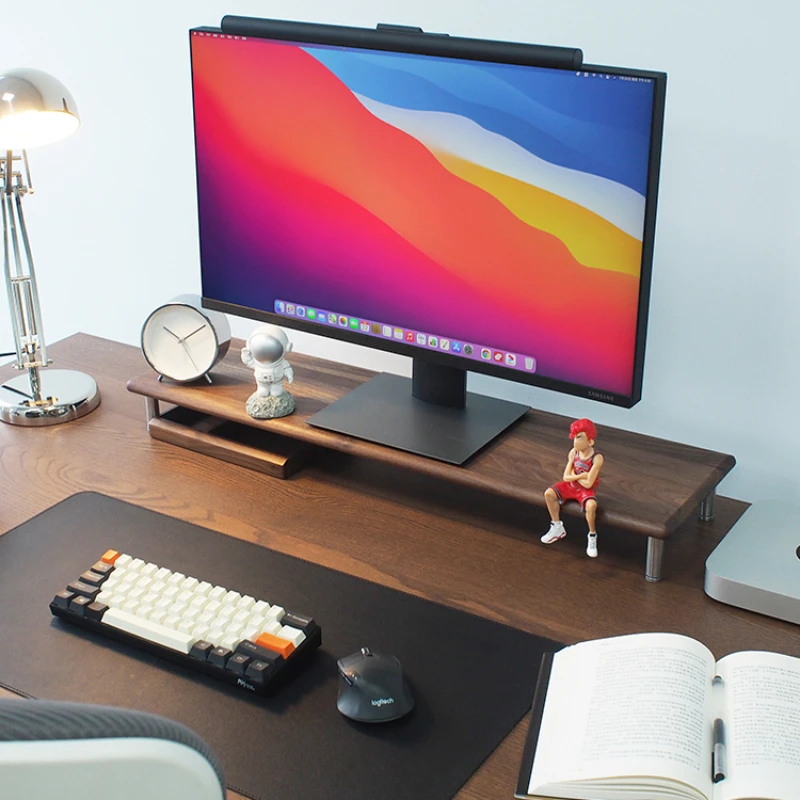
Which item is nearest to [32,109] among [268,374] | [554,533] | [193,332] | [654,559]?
[193,332]

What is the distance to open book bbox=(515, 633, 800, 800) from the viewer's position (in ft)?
2.88

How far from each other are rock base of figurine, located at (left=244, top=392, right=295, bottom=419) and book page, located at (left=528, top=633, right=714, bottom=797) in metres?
0.55

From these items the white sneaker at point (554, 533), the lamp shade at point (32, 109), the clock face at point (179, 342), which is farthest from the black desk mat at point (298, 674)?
the lamp shade at point (32, 109)

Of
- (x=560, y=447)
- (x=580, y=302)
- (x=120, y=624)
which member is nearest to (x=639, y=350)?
(x=580, y=302)

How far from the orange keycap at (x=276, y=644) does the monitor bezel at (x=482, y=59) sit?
43 cm

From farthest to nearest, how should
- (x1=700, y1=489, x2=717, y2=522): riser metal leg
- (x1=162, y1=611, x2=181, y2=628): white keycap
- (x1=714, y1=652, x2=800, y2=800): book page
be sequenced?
(x1=700, y1=489, x2=717, y2=522): riser metal leg → (x1=162, y1=611, x2=181, y2=628): white keycap → (x1=714, y1=652, x2=800, y2=800): book page

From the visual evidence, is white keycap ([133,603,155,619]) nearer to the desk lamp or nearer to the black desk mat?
the black desk mat

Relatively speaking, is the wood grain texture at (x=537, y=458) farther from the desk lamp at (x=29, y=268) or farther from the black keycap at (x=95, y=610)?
the black keycap at (x=95, y=610)

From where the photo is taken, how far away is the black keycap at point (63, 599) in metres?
1.16

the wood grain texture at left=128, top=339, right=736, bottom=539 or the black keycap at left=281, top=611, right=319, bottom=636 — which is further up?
the wood grain texture at left=128, top=339, right=736, bottom=539

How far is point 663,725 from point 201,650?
0.45 metres

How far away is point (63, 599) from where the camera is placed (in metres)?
1.16

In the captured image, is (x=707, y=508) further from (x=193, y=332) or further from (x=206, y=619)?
(x=193, y=332)

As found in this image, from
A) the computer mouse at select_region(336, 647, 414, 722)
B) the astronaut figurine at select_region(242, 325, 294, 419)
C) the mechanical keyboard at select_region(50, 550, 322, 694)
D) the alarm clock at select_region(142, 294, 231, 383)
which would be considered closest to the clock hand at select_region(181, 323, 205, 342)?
the alarm clock at select_region(142, 294, 231, 383)
